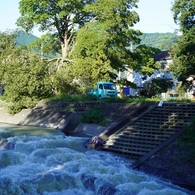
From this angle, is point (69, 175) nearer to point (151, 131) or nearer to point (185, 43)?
point (151, 131)

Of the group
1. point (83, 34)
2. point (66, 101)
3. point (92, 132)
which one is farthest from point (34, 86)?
point (92, 132)

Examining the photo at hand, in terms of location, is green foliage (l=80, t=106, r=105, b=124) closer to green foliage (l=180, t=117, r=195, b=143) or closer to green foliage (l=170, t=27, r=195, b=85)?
green foliage (l=170, t=27, r=195, b=85)

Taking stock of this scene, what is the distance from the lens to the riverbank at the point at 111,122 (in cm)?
1109

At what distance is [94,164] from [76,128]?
29.6ft

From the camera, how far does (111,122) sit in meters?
19.7

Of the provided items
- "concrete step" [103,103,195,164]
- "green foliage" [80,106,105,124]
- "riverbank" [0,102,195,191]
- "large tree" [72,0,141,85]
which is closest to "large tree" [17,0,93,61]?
"large tree" [72,0,141,85]

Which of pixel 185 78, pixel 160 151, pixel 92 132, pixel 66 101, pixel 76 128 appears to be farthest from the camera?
pixel 66 101

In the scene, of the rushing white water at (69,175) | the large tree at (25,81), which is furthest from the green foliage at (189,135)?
the large tree at (25,81)

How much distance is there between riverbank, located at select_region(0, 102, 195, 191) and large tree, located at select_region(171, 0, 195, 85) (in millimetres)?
4747

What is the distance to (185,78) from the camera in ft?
75.6

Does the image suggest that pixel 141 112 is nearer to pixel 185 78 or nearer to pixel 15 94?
pixel 185 78

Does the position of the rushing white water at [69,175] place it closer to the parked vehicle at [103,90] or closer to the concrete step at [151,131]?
the concrete step at [151,131]

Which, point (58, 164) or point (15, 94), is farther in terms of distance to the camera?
point (15, 94)

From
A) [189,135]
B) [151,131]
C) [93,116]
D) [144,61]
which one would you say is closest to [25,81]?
[93,116]
